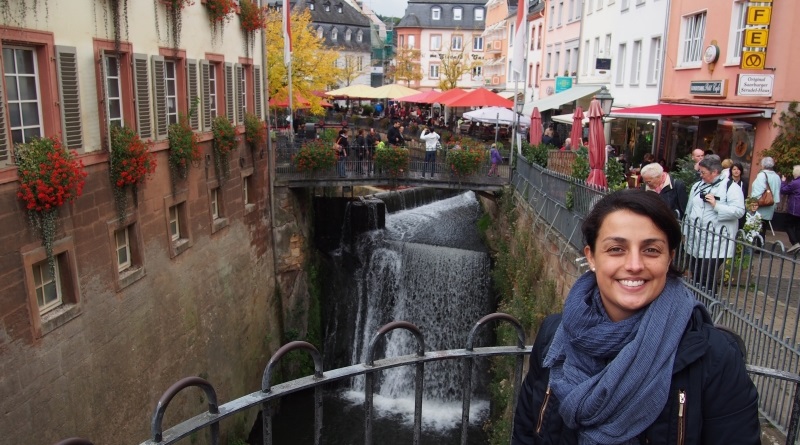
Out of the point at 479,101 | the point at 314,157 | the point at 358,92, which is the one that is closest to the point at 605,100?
the point at 479,101

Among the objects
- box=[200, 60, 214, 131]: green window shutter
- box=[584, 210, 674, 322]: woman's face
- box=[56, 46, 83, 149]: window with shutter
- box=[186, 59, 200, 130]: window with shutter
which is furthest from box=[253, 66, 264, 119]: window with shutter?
box=[584, 210, 674, 322]: woman's face

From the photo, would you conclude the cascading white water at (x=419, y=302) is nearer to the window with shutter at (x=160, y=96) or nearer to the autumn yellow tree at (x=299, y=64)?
the autumn yellow tree at (x=299, y=64)

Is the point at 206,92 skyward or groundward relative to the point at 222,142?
skyward

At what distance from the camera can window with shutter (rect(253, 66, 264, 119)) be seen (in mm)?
17045

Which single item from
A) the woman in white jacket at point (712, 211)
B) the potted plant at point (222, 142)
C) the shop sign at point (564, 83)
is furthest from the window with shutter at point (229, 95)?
the shop sign at point (564, 83)

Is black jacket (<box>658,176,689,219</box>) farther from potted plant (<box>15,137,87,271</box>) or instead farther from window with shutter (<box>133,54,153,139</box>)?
window with shutter (<box>133,54,153,139</box>)

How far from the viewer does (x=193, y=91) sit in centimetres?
1298

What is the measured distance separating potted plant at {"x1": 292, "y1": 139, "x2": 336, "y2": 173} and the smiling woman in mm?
16100

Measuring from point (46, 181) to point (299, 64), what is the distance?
23500mm

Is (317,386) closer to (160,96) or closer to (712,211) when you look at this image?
(712,211)

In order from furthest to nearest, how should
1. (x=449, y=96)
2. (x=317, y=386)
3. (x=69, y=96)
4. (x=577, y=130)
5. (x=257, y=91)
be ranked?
(x=449, y=96)
(x=257, y=91)
(x=577, y=130)
(x=69, y=96)
(x=317, y=386)

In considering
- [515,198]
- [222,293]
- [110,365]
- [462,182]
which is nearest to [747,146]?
[515,198]

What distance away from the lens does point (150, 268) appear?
1116 centimetres

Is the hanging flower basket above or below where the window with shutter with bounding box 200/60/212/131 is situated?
above
